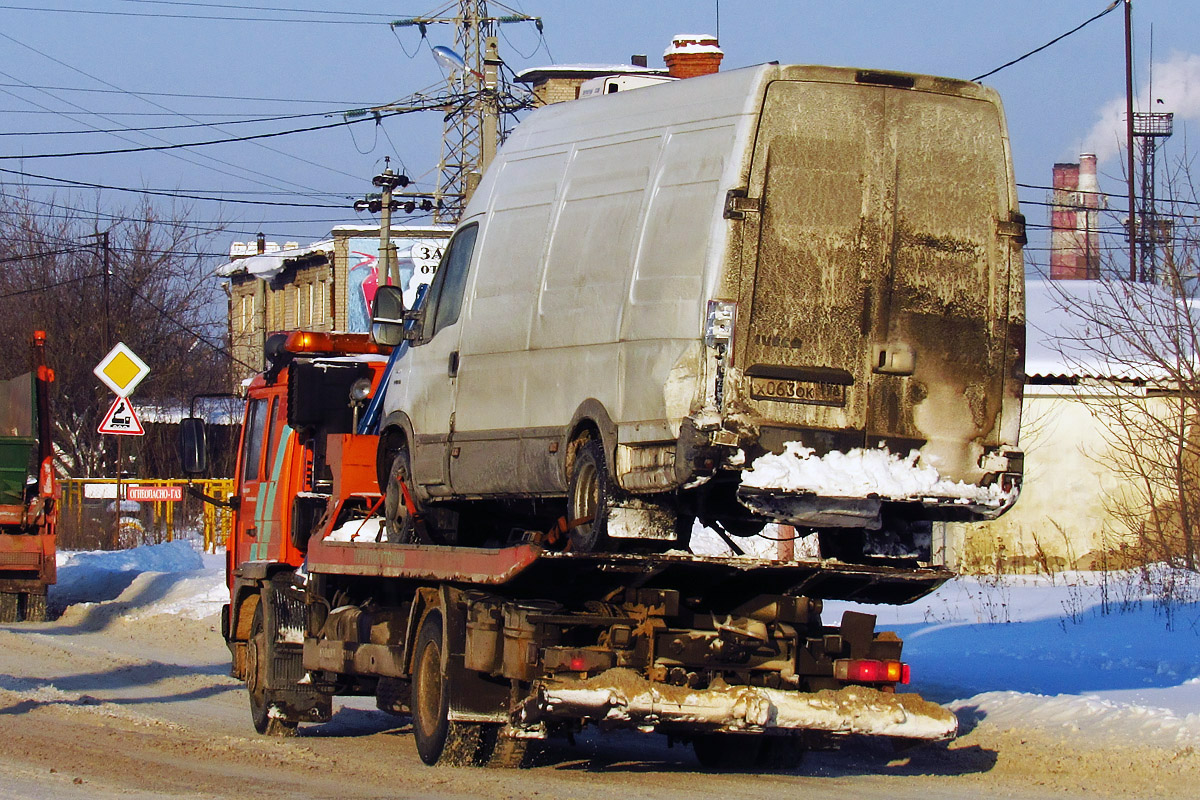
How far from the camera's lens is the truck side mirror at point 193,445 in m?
12.2

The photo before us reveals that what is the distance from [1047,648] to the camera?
13.1 m

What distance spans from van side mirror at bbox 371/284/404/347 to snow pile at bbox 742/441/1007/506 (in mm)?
3464

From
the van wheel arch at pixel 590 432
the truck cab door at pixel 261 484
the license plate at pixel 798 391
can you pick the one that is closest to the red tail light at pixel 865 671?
the license plate at pixel 798 391

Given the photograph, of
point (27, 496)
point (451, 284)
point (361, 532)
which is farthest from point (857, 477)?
point (27, 496)

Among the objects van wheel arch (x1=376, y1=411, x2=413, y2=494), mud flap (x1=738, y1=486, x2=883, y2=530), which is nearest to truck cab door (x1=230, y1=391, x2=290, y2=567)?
van wheel arch (x1=376, y1=411, x2=413, y2=494)

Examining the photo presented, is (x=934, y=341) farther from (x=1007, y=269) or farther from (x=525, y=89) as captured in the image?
(x=525, y=89)

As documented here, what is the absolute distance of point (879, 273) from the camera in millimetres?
7934

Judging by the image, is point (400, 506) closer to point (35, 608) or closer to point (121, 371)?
point (35, 608)

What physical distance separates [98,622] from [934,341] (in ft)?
48.6

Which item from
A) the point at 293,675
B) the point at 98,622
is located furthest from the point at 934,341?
the point at 98,622

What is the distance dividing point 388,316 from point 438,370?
0.64 m

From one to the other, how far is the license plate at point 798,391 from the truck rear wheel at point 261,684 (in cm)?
505

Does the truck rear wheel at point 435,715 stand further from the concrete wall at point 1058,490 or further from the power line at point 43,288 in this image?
the power line at point 43,288

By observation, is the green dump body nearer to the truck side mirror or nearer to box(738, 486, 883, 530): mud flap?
the truck side mirror
